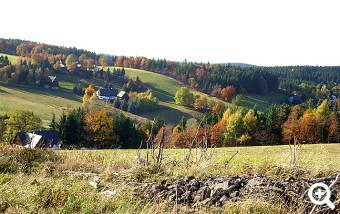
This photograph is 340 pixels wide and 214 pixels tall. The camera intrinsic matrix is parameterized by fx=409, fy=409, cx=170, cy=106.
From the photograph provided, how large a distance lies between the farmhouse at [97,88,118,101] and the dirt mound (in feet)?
380

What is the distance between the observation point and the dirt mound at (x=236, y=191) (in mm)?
6410

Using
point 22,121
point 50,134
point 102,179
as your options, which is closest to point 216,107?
point 22,121

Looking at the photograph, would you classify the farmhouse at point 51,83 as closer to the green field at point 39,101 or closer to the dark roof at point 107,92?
the green field at point 39,101

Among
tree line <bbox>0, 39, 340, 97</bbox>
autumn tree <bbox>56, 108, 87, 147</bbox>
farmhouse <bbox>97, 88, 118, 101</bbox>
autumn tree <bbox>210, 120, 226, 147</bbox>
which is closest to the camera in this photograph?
autumn tree <bbox>56, 108, 87, 147</bbox>

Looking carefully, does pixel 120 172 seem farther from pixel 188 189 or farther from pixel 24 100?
pixel 24 100

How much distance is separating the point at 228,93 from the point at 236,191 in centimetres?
13449

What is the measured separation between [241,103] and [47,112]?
6362 centimetres

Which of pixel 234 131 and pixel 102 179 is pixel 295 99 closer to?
pixel 234 131

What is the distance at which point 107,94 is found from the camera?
125 m

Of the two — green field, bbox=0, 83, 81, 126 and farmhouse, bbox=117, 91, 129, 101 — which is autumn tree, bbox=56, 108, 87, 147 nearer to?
green field, bbox=0, 83, 81, 126

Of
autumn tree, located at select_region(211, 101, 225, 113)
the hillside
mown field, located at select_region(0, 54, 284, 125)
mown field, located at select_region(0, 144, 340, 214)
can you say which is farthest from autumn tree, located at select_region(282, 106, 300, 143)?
the hillside

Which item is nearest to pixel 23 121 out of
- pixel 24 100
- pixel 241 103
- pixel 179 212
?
pixel 24 100

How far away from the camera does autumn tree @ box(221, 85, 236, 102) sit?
454 feet

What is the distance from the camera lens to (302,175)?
809cm
